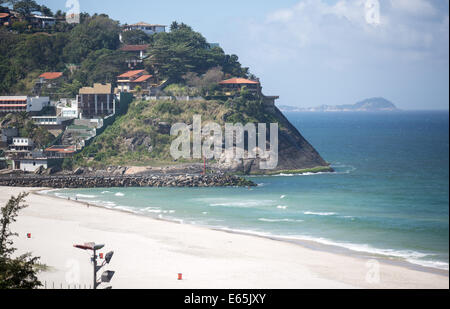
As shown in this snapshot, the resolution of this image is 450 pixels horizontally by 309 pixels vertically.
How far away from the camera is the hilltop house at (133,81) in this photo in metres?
86.8

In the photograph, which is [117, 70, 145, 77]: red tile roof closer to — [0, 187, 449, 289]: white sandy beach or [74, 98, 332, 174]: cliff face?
[74, 98, 332, 174]: cliff face

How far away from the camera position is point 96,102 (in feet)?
264

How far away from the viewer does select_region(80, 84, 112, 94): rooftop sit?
80938 millimetres

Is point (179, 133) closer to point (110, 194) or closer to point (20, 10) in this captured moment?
point (110, 194)

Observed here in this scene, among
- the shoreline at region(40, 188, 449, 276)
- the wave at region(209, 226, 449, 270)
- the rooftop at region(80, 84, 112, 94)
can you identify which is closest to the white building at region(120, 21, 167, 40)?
the rooftop at region(80, 84, 112, 94)

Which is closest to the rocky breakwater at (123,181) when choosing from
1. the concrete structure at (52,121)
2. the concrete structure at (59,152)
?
the concrete structure at (59,152)

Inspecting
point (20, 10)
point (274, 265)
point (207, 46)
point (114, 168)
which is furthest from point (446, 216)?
point (20, 10)

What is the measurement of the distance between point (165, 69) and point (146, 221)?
47851 millimetres

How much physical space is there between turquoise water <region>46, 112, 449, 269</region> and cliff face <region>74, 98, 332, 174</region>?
12.9 feet

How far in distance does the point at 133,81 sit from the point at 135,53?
966cm

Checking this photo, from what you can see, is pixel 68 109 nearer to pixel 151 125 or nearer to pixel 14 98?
pixel 14 98
